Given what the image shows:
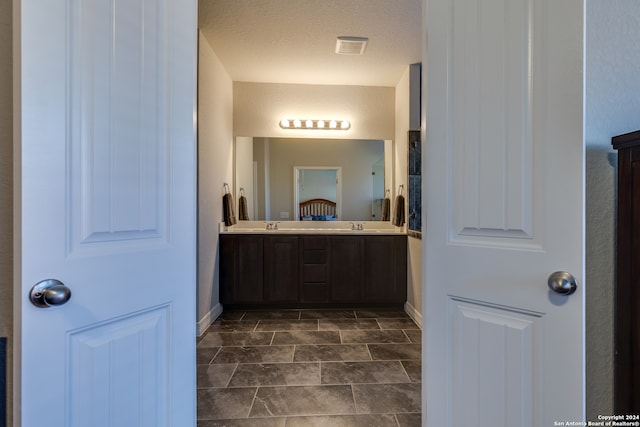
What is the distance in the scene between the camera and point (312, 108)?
3570 mm

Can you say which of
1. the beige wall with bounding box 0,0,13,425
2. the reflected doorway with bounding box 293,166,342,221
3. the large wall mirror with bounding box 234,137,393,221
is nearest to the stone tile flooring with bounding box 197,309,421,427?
the beige wall with bounding box 0,0,13,425

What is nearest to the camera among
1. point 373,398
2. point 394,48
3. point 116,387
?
point 116,387

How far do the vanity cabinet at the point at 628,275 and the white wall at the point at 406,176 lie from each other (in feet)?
6.13

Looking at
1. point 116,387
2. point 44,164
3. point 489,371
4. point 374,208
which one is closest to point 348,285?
point 374,208

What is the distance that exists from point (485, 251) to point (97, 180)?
113cm

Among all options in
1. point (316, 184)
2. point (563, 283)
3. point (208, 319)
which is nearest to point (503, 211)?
point (563, 283)

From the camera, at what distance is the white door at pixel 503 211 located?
2.44ft

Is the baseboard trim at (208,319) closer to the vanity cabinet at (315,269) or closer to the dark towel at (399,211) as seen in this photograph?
the vanity cabinet at (315,269)

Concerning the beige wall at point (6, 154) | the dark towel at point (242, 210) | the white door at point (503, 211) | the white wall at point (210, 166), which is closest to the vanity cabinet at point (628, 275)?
the white door at point (503, 211)

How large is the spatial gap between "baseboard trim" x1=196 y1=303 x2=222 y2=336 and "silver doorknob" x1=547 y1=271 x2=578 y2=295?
2560 millimetres

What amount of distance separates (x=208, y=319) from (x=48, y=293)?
88.7 inches

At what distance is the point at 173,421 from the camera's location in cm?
92

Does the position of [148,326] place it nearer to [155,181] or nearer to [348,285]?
[155,181]

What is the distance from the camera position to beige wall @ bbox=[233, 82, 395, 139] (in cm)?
352
